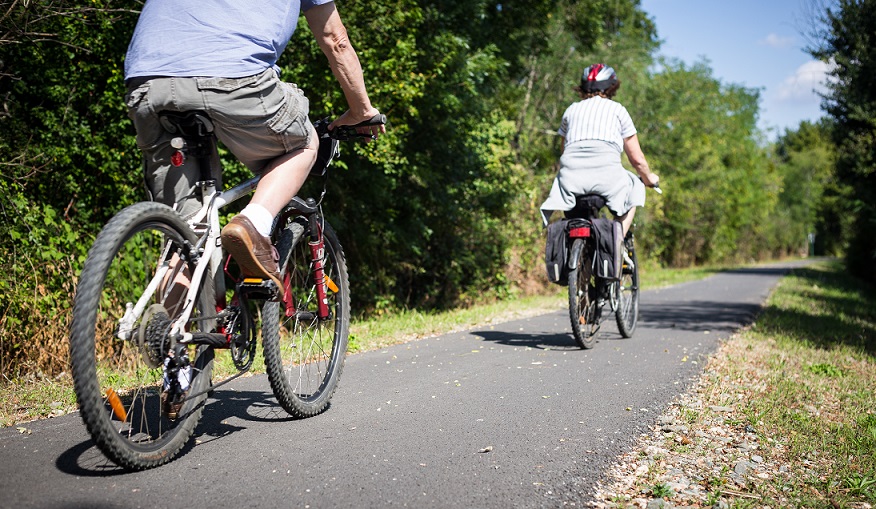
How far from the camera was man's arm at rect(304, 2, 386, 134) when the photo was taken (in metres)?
3.15

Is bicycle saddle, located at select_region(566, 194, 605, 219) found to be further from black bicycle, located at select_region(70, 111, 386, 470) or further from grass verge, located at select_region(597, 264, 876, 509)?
black bicycle, located at select_region(70, 111, 386, 470)

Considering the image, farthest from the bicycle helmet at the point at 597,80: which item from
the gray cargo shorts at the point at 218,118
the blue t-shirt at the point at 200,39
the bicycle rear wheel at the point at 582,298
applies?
the blue t-shirt at the point at 200,39

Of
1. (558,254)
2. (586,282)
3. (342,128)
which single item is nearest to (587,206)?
(558,254)

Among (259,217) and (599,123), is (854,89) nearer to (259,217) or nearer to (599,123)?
(599,123)

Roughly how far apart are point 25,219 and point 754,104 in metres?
67.6

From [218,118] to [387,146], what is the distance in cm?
713

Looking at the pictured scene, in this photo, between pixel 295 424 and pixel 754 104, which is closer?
pixel 295 424

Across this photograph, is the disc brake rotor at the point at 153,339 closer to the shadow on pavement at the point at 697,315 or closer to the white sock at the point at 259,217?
the white sock at the point at 259,217

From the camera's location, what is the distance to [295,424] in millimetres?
3424

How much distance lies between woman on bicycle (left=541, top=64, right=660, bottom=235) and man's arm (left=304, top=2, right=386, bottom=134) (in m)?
2.99

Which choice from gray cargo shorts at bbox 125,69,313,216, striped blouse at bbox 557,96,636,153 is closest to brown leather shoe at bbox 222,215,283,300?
gray cargo shorts at bbox 125,69,313,216

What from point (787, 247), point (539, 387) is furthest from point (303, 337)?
point (787, 247)

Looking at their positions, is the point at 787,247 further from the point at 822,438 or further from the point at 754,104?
the point at 822,438

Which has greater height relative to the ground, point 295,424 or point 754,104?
point 754,104
